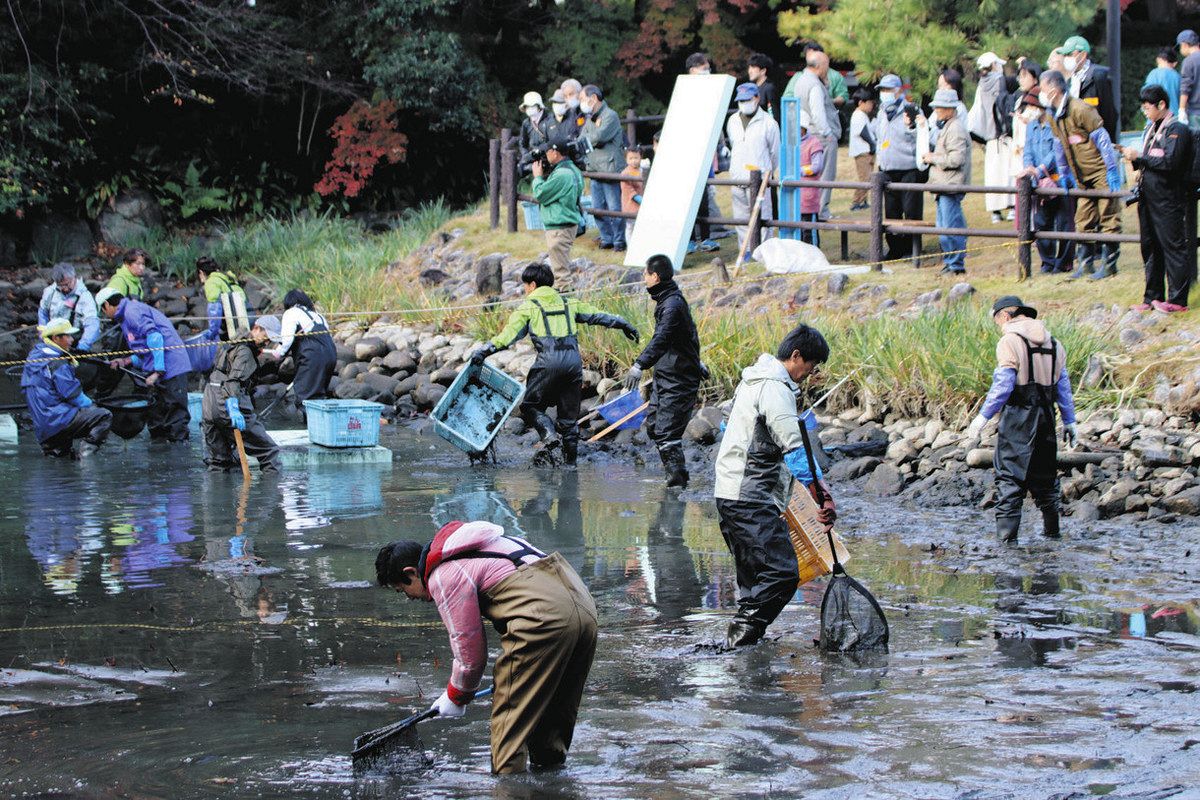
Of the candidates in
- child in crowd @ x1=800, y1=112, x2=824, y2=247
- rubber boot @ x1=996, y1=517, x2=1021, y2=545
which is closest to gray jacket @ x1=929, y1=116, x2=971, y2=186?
child in crowd @ x1=800, y1=112, x2=824, y2=247

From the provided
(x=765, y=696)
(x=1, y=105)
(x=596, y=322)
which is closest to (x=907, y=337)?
(x=596, y=322)

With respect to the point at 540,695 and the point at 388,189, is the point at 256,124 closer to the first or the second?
the point at 388,189

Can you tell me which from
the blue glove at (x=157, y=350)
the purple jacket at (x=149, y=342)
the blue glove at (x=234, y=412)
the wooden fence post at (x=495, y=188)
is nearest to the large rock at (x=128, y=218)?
the wooden fence post at (x=495, y=188)

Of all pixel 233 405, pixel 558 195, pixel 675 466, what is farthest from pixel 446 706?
pixel 558 195

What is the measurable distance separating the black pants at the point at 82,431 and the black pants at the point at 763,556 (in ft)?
30.2

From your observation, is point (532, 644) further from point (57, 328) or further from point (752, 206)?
point (752, 206)

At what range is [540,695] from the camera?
228 inches

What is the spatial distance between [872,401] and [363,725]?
26.9 ft

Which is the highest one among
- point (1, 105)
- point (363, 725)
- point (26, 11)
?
point (26, 11)

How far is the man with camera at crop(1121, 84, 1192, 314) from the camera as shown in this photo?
12586 mm

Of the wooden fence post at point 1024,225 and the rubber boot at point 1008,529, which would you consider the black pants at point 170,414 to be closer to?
the wooden fence post at point 1024,225

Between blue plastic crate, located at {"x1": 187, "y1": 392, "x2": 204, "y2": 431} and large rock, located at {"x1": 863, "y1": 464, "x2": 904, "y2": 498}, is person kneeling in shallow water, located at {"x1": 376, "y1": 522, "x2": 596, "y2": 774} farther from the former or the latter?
blue plastic crate, located at {"x1": 187, "y1": 392, "x2": 204, "y2": 431}

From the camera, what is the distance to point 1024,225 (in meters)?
14.9

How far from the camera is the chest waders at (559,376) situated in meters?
13.8
